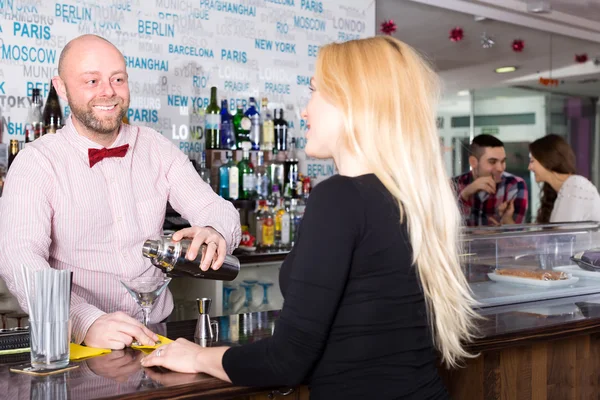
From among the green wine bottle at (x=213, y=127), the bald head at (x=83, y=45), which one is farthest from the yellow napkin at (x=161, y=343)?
the green wine bottle at (x=213, y=127)

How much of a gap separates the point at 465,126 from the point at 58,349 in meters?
5.49

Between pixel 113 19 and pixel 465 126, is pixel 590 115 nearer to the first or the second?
pixel 465 126

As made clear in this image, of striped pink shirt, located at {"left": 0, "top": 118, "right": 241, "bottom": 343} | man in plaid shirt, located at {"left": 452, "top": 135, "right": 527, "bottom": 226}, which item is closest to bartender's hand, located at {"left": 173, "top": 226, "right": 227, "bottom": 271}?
striped pink shirt, located at {"left": 0, "top": 118, "right": 241, "bottom": 343}

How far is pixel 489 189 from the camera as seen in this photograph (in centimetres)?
529

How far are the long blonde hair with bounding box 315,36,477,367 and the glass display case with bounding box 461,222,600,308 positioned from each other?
100 cm

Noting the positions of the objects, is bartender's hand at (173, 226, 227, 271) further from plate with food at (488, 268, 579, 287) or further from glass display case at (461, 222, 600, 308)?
plate with food at (488, 268, 579, 287)

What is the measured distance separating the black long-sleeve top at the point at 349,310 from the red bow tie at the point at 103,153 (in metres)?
1.14

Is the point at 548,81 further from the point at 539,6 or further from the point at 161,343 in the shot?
the point at 161,343

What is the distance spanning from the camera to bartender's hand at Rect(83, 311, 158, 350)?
5.97 feet

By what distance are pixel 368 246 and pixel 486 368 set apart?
949 millimetres

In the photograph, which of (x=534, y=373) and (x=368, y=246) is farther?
(x=534, y=373)

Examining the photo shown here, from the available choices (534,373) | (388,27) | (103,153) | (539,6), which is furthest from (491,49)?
(103,153)

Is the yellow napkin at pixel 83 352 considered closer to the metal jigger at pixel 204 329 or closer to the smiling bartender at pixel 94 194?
the metal jigger at pixel 204 329

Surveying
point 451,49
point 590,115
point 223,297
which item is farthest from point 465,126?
point 223,297
